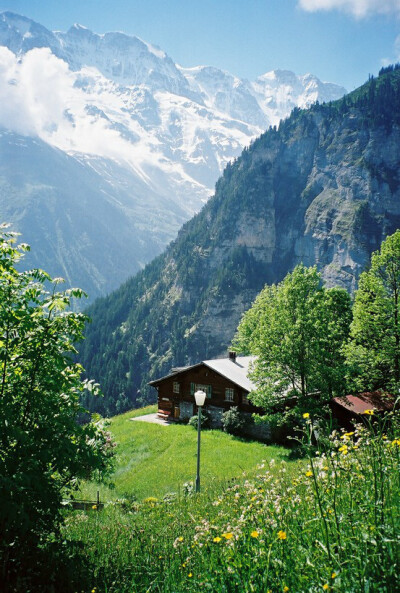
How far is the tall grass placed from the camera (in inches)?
117

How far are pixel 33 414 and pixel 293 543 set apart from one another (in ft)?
14.9

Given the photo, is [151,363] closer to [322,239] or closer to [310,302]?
[322,239]

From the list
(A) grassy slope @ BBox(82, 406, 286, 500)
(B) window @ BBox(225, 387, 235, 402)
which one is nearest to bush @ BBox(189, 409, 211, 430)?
(A) grassy slope @ BBox(82, 406, 286, 500)

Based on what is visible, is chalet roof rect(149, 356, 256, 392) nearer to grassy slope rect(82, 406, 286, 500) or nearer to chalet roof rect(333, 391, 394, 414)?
grassy slope rect(82, 406, 286, 500)

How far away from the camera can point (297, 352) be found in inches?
1053

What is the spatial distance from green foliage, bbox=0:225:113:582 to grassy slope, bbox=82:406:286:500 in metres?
15.0

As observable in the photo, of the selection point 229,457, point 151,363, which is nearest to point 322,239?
point 151,363

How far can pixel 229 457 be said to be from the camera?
29.1m

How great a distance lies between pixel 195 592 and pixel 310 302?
2479 cm

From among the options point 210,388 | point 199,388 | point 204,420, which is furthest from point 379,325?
point 199,388

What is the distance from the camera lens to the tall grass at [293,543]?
297 cm

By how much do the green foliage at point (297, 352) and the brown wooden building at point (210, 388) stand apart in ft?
38.5

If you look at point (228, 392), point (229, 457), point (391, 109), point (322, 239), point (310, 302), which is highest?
point (391, 109)

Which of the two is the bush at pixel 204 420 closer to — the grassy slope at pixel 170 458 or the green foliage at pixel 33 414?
the grassy slope at pixel 170 458
